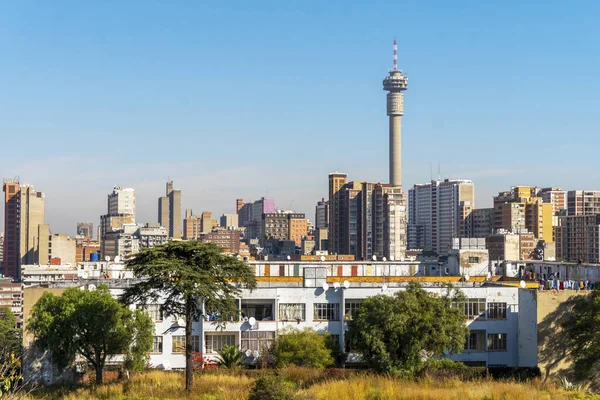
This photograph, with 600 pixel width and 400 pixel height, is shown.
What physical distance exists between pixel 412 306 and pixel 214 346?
1026 cm

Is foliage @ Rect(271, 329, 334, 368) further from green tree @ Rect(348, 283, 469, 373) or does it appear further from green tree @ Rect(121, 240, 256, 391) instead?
green tree @ Rect(121, 240, 256, 391)

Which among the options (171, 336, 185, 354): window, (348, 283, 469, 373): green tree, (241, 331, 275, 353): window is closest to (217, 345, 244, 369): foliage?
(241, 331, 275, 353): window

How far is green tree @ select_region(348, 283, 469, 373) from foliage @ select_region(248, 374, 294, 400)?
1710cm

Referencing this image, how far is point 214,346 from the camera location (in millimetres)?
42156

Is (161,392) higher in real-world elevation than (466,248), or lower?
lower

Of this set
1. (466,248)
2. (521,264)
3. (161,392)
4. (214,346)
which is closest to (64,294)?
(214,346)

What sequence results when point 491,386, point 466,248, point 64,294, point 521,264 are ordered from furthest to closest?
point 466,248, point 521,264, point 64,294, point 491,386

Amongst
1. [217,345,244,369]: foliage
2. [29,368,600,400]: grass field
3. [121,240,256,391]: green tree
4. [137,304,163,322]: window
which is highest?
[121,240,256,391]: green tree

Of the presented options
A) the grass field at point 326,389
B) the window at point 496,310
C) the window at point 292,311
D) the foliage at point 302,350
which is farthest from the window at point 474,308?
the grass field at point 326,389

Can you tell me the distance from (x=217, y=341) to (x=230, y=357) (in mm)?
3340

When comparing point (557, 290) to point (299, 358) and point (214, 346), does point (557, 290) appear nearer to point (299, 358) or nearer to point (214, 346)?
point (299, 358)

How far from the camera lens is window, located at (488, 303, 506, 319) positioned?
43469 millimetres

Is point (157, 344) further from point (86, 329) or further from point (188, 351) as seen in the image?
point (188, 351)

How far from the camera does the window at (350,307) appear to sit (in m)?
42.6
